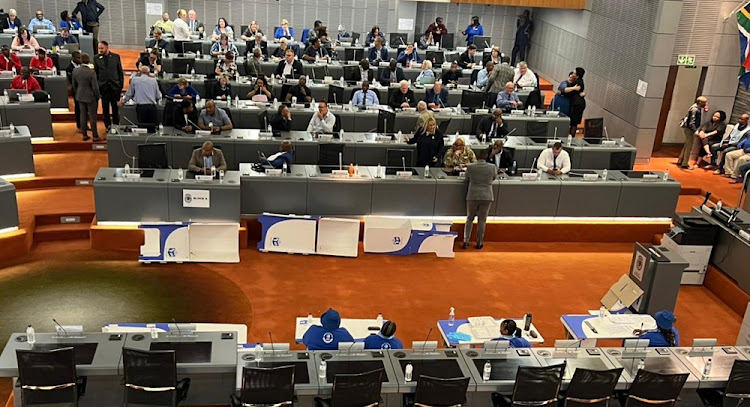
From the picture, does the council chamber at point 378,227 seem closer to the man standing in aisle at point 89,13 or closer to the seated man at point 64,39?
the seated man at point 64,39

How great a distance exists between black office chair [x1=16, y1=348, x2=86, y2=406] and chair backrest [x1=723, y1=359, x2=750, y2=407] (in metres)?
5.89

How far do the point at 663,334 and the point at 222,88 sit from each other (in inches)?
376

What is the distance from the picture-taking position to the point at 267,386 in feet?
20.5

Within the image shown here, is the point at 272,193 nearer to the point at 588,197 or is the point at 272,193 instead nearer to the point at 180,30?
the point at 588,197

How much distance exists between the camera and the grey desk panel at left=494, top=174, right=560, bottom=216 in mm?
11719

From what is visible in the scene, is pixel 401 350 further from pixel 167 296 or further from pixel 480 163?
pixel 480 163

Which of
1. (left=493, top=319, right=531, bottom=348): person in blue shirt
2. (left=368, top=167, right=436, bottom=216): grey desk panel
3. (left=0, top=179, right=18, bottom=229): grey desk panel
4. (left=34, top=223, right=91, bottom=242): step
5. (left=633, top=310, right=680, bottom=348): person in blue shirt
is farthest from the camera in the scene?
(left=368, top=167, right=436, bottom=216): grey desk panel

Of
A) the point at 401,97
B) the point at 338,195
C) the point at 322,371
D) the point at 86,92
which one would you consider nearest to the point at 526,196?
the point at 338,195

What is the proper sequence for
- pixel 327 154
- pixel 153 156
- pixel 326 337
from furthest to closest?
pixel 327 154, pixel 153 156, pixel 326 337

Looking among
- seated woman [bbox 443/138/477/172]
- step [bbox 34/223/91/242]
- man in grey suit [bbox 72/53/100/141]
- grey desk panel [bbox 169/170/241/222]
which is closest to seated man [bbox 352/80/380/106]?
seated woman [bbox 443/138/477/172]

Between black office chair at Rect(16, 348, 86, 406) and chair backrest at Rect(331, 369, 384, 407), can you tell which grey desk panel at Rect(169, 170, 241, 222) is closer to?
black office chair at Rect(16, 348, 86, 406)

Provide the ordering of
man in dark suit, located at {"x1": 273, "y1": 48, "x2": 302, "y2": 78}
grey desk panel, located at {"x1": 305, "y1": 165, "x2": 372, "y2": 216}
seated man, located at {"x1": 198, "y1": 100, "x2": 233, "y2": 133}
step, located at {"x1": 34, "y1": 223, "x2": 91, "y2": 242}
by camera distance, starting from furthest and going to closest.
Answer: man in dark suit, located at {"x1": 273, "y1": 48, "x2": 302, "y2": 78} → seated man, located at {"x1": 198, "y1": 100, "x2": 233, "y2": 133} → grey desk panel, located at {"x1": 305, "y1": 165, "x2": 372, "y2": 216} → step, located at {"x1": 34, "y1": 223, "x2": 91, "y2": 242}

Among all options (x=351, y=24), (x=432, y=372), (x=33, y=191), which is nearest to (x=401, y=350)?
(x=432, y=372)

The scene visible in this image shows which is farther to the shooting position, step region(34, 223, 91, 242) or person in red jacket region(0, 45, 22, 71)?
person in red jacket region(0, 45, 22, 71)
